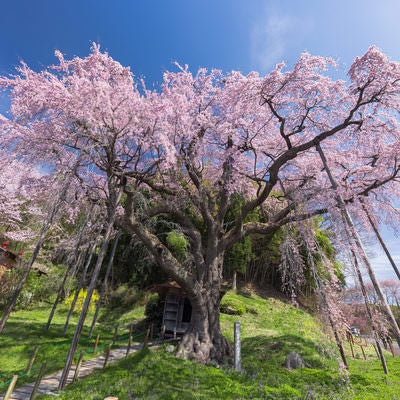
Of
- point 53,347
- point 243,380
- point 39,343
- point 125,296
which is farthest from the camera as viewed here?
point 125,296

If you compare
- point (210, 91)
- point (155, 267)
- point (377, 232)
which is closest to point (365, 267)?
point (377, 232)

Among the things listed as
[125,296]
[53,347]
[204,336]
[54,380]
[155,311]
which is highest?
[125,296]

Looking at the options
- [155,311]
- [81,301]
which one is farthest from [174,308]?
[81,301]

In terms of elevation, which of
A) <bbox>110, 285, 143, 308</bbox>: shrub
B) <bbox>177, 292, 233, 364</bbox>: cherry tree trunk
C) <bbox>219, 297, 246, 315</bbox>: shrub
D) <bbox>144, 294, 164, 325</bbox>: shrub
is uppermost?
<bbox>110, 285, 143, 308</bbox>: shrub

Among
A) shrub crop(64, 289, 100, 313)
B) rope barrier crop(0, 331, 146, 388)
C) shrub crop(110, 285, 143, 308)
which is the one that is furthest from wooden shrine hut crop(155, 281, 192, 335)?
shrub crop(64, 289, 100, 313)

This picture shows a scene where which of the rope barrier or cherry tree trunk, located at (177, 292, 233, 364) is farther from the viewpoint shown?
cherry tree trunk, located at (177, 292, 233, 364)

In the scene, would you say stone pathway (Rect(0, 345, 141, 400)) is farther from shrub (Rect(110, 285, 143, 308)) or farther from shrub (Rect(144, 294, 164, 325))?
shrub (Rect(110, 285, 143, 308))

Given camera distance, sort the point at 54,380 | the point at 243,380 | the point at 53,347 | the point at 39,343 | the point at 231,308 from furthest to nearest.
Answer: the point at 231,308 → the point at 39,343 → the point at 53,347 → the point at 54,380 → the point at 243,380

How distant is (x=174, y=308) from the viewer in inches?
555

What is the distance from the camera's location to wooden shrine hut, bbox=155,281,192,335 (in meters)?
13.7

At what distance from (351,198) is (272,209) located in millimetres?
5440

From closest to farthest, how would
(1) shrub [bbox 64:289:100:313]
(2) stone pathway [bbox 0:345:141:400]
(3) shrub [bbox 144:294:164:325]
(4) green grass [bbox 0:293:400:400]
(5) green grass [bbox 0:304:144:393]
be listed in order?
(4) green grass [bbox 0:293:400:400] → (2) stone pathway [bbox 0:345:141:400] → (5) green grass [bbox 0:304:144:393] → (3) shrub [bbox 144:294:164:325] → (1) shrub [bbox 64:289:100:313]

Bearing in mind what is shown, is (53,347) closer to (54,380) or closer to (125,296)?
(54,380)

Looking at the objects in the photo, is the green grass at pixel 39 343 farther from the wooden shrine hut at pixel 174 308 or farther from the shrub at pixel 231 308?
the shrub at pixel 231 308
